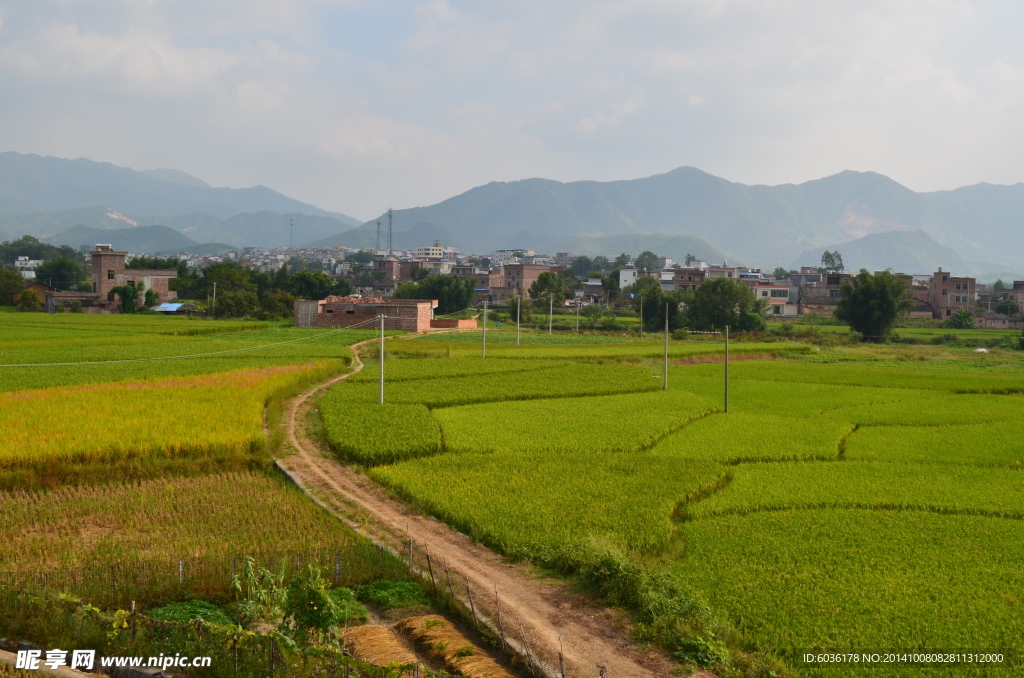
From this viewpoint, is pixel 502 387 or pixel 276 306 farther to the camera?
pixel 276 306

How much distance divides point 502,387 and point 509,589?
59.6 feet

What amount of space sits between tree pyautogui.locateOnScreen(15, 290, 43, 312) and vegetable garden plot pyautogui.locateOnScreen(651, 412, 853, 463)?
70.8 metres

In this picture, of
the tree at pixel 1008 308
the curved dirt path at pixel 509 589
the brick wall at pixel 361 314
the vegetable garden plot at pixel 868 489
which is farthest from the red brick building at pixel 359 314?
the tree at pixel 1008 308

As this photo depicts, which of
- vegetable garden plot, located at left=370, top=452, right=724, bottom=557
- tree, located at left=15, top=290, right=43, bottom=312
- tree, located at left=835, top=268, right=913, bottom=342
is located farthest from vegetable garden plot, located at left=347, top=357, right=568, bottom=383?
tree, located at left=15, top=290, right=43, bottom=312

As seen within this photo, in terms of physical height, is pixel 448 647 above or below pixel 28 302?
below

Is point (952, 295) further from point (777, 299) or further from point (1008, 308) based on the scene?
point (777, 299)

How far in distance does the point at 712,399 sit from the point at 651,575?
18815 millimetres

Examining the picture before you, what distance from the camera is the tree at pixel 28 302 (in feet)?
242

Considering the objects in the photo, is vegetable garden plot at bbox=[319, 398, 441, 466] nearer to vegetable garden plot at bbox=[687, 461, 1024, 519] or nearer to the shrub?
vegetable garden plot at bbox=[687, 461, 1024, 519]

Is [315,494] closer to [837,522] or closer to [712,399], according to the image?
[837,522]

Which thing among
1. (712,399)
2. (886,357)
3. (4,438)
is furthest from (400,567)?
(886,357)

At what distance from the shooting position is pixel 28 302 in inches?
2916

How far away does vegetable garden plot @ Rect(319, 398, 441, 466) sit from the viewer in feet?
61.0

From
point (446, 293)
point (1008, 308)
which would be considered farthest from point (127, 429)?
point (1008, 308)
